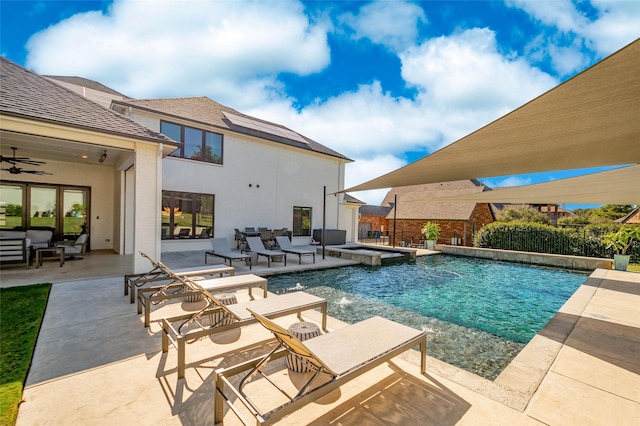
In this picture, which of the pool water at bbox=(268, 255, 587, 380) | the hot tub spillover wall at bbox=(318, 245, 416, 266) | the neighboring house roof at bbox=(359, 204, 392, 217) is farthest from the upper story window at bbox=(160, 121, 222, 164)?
the neighboring house roof at bbox=(359, 204, 392, 217)

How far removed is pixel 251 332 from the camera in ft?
13.9

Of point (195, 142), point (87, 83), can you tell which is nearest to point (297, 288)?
point (195, 142)

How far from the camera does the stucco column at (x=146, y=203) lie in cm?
730

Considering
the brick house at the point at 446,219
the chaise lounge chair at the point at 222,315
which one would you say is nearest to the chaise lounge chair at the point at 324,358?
the chaise lounge chair at the point at 222,315

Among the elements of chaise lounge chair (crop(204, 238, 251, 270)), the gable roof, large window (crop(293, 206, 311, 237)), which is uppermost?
the gable roof

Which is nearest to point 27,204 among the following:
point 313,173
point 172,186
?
point 172,186

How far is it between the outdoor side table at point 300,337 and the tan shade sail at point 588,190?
642cm

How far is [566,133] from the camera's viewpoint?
11.6 feet

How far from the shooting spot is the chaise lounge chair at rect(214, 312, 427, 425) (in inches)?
87.6

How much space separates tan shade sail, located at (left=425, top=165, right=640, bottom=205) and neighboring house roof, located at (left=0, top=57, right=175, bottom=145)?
9615 millimetres

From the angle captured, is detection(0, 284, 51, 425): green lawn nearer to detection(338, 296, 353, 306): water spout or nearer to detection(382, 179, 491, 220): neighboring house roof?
detection(338, 296, 353, 306): water spout

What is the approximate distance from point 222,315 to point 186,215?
10.5 metres

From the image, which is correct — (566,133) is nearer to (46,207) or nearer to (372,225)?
(46,207)

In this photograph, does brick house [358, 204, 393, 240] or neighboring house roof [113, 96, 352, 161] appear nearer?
neighboring house roof [113, 96, 352, 161]
